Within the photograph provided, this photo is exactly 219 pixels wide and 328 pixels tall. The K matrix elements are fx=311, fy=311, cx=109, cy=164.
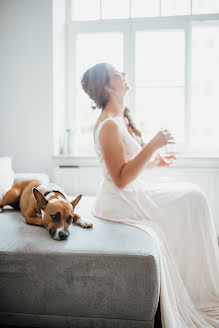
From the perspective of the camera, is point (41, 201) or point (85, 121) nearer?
point (41, 201)

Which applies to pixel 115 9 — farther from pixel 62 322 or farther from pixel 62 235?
pixel 62 322

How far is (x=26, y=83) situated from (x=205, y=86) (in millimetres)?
1648

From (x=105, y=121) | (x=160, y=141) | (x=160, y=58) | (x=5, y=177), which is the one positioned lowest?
(x=5, y=177)

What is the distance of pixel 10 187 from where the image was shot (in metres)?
2.20

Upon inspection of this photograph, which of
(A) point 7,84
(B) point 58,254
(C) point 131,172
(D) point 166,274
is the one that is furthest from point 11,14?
(D) point 166,274

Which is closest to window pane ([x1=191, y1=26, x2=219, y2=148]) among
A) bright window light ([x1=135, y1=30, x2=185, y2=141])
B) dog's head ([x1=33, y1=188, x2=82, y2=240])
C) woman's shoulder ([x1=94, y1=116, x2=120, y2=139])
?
bright window light ([x1=135, y1=30, x2=185, y2=141])

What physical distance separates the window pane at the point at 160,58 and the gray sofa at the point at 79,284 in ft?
6.51

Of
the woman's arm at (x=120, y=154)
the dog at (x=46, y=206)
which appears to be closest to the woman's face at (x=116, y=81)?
the woman's arm at (x=120, y=154)

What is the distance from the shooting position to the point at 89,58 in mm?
3023

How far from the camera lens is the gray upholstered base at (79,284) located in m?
1.27

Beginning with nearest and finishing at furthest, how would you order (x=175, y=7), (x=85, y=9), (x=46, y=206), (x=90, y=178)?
(x=46, y=206) < (x=90, y=178) < (x=175, y=7) < (x=85, y=9)

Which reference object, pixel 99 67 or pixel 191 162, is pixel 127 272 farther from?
pixel 191 162

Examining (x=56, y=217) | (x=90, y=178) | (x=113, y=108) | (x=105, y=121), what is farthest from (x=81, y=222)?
(x=90, y=178)

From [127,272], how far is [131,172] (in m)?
0.51
